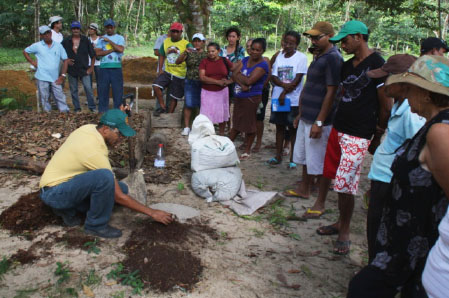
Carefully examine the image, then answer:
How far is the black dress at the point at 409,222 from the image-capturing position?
159 cm

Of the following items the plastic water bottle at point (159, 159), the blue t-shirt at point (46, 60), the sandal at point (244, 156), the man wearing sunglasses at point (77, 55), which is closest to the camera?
the plastic water bottle at point (159, 159)

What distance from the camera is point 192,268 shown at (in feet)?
9.43

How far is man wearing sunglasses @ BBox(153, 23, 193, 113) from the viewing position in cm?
683

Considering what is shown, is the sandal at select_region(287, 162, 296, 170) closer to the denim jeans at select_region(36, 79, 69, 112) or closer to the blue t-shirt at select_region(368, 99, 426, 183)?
the blue t-shirt at select_region(368, 99, 426, 183)

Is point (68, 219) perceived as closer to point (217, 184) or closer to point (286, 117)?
point (217, 184)

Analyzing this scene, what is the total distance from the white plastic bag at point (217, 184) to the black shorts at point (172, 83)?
3218mm

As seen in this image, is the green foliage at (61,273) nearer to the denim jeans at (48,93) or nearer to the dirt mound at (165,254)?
the dirt mound at (165,254)

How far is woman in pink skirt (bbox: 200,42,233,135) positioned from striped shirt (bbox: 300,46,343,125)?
7.18ft

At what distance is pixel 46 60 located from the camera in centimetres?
646

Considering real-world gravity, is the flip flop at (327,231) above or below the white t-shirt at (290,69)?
below

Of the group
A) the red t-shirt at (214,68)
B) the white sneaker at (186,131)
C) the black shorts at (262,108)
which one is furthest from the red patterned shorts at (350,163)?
the white sneaker at (186,131)

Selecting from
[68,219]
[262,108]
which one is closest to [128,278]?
[68,219]

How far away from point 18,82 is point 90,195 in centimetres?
831

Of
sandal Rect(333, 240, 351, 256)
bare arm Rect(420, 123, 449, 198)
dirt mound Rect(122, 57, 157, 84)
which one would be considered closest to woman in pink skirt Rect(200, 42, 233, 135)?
sandal Rect(333, 240, 351, 256)
